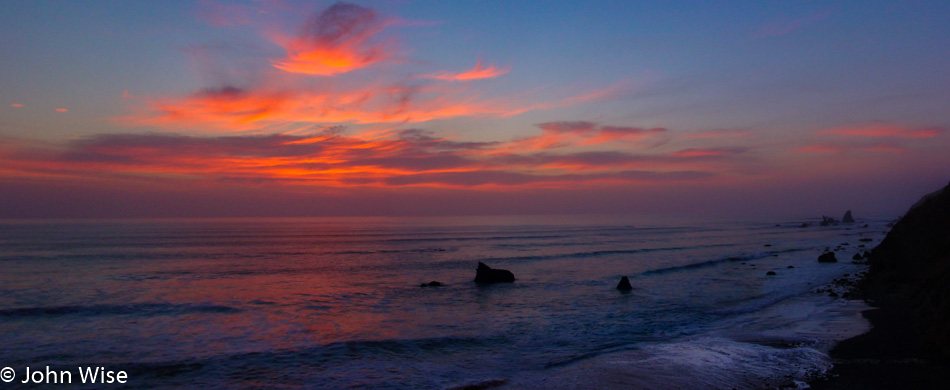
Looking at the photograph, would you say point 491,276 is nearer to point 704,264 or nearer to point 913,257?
point 704,264

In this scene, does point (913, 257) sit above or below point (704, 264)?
above

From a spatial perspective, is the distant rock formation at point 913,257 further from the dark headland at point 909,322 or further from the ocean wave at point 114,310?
the ocean wave at point 114,310

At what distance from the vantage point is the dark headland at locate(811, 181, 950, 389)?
42.8 ft

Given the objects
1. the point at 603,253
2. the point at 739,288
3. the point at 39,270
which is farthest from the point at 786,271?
the point at 39,270

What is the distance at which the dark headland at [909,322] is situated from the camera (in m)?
13.0

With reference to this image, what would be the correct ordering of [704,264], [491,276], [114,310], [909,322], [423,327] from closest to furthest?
[909,322] → [423,327] → [114,310] → [491,276] → [704,264]

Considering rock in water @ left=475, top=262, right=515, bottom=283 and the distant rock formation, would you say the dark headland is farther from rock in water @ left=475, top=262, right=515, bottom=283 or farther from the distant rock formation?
rock in water @ left=475, top=262, right=515, bottom=283

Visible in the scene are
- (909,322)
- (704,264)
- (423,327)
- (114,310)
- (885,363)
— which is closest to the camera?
(885,363)

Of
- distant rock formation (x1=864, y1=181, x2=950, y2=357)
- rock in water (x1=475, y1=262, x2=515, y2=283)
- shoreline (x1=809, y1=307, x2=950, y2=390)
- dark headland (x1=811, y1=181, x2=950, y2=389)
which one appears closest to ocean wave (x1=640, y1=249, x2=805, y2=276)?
rock in water (x1=475, y1=262, x2=515, y2=283)

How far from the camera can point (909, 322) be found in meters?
19.4

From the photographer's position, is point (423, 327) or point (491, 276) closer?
point (423, 327)

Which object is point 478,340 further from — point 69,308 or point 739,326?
point 69,308

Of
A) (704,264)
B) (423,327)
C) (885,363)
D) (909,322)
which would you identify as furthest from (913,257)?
(423,327)

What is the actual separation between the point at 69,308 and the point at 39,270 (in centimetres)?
2566
